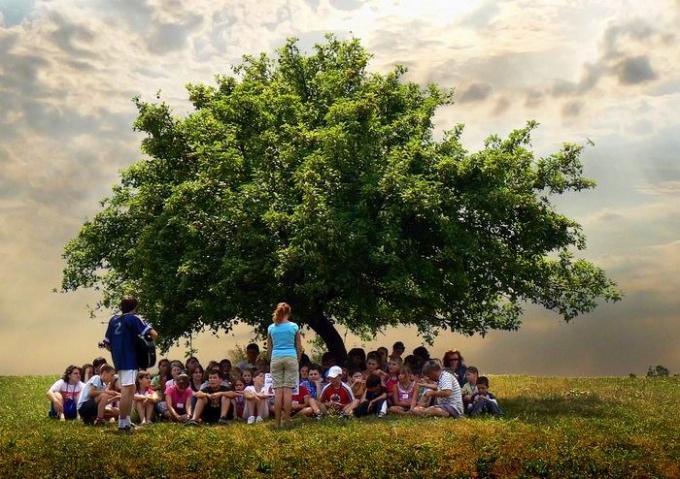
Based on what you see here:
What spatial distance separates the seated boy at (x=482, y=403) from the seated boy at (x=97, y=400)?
8.81 metres

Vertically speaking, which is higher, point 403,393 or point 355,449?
point 403,393

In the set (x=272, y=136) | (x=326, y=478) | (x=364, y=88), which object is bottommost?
(x=326, y=478)

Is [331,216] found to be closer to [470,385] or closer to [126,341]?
[470,385]

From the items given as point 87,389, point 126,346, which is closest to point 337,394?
point 126,346

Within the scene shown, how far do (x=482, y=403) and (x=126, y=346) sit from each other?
921 centimetres

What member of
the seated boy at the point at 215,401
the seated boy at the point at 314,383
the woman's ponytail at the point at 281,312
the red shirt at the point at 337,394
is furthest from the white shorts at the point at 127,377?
the red shirt at the point at 337,394

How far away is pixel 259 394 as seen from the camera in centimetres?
2097

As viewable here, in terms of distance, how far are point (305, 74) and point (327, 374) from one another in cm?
1542

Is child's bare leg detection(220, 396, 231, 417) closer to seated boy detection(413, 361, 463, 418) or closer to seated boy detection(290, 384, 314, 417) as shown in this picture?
seated boy detection(290, 384, 314, 417)

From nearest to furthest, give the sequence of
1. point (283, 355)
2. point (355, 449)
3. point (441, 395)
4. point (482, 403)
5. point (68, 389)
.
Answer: point (355, 449) → point (283, 355) → point (441, 395) → point (482, 403) → point (68, 389)

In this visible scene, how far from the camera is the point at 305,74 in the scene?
110 feet

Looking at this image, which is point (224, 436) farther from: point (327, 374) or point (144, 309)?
point (144, 309)

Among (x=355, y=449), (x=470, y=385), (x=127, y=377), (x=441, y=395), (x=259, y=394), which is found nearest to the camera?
(x=355, y=449)

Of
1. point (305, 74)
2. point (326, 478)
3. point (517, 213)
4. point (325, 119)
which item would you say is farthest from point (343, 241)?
point (326, 478)
